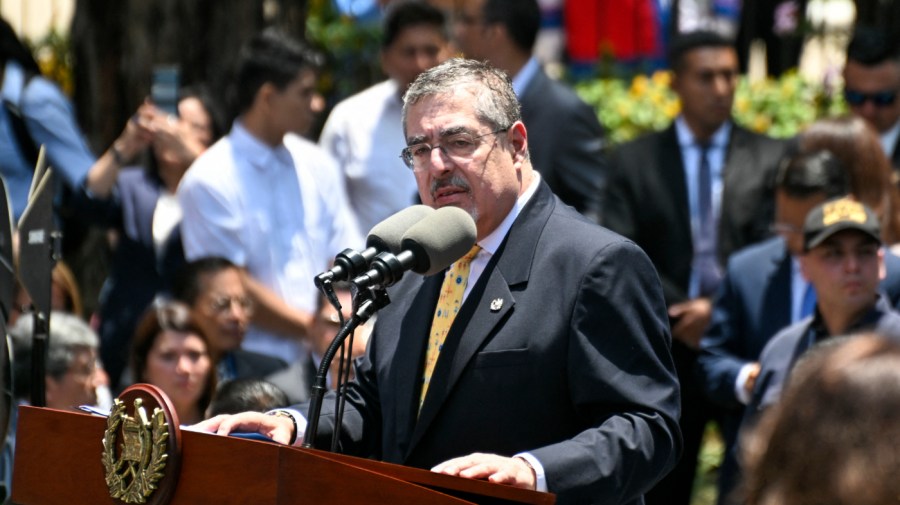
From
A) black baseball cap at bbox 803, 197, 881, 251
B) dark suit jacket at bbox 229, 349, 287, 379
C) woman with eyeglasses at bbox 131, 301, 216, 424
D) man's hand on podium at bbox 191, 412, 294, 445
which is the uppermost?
man's hand on podium at bbox 191, 412, 294, 445

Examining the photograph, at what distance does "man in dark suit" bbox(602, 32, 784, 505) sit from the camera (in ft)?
23.2

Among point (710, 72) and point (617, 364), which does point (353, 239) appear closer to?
point (710, 72)

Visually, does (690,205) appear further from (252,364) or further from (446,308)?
(446,308)

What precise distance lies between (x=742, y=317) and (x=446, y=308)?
2879 mm

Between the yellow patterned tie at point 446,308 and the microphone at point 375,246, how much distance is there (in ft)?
1.14

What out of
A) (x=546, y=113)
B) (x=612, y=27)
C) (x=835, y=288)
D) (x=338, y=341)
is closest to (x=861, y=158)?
(x=835, y=288)

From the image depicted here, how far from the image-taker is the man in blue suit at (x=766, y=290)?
631 cm

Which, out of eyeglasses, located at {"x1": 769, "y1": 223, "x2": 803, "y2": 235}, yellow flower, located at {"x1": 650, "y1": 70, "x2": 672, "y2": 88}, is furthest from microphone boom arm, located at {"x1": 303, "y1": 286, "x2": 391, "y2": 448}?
yellow flower, located at {"x1": 650, "y1": 70, "x2": 672, "y2": 88}

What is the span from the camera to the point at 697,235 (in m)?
7.30

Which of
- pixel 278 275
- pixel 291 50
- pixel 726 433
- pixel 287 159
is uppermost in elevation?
pixel 291 50

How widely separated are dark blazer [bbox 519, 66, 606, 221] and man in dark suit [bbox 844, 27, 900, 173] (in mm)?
1439

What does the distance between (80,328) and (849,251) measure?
3039mm

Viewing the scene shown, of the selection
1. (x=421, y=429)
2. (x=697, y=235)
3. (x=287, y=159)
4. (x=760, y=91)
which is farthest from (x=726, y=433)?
(x=760, y=91)

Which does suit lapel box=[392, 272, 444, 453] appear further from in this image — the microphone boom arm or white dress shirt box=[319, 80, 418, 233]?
white dress shirt box=[319, 80, 418, 233]
